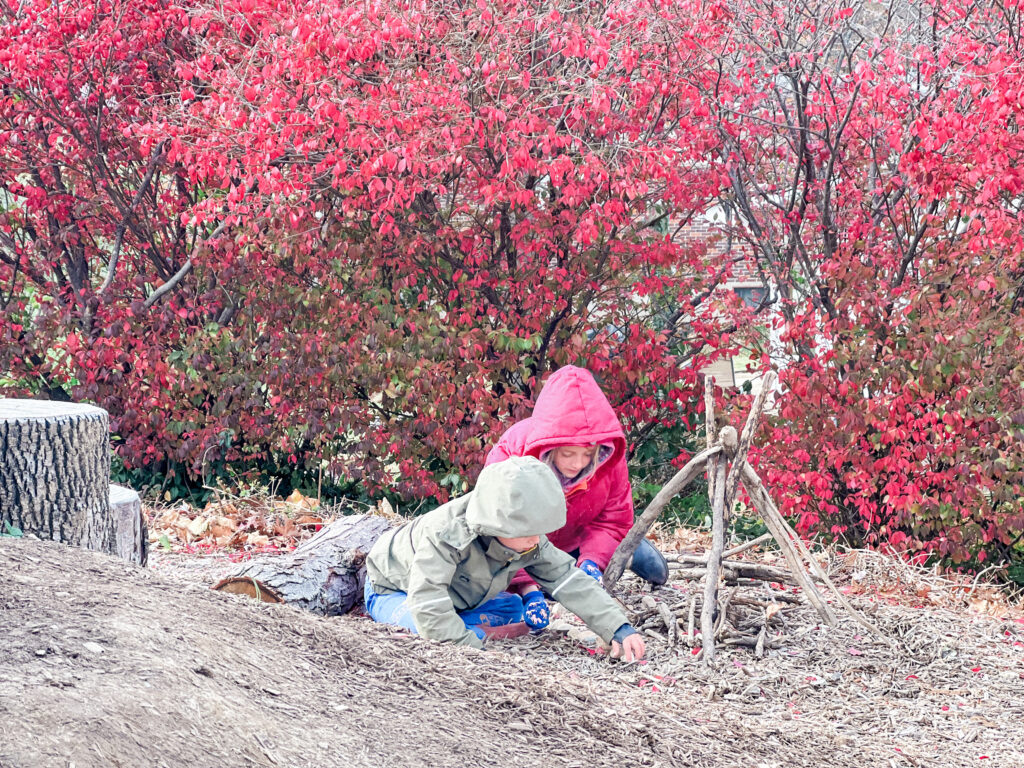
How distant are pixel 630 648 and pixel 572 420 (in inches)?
36.1

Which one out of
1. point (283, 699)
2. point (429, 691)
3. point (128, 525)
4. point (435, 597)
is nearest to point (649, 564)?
point (435, 597)

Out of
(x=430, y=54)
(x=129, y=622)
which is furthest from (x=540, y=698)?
(x=430, y=54)

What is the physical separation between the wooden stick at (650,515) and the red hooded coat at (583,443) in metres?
0.17

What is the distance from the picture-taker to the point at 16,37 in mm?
6312

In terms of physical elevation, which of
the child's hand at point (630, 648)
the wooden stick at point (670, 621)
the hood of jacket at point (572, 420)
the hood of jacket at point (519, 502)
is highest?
the hood of jacket at point (572, 420)

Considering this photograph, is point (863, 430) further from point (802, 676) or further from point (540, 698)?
point (540, 698)

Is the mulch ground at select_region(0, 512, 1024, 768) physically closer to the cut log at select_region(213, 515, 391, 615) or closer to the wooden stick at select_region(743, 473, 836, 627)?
the wooden stick at select_region(743, 473, 836, 627)

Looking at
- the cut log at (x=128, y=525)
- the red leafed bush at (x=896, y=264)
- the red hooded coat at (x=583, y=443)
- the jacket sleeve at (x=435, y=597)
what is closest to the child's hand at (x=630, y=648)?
the jacket sleeve at (x=435, y=597)

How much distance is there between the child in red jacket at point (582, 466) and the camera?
423cm

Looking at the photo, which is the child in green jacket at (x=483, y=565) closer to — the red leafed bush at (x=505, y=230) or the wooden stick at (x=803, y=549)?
the wooden stick at (x=803, y=549)

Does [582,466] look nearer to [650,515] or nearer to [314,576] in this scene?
[650,515]

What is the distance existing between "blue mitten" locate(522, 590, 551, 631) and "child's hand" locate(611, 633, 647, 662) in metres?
0.49

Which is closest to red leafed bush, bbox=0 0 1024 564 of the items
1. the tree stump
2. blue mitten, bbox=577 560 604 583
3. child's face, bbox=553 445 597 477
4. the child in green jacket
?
child's face, bbox=553 445 597 477

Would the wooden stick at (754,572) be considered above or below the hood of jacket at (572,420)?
below
